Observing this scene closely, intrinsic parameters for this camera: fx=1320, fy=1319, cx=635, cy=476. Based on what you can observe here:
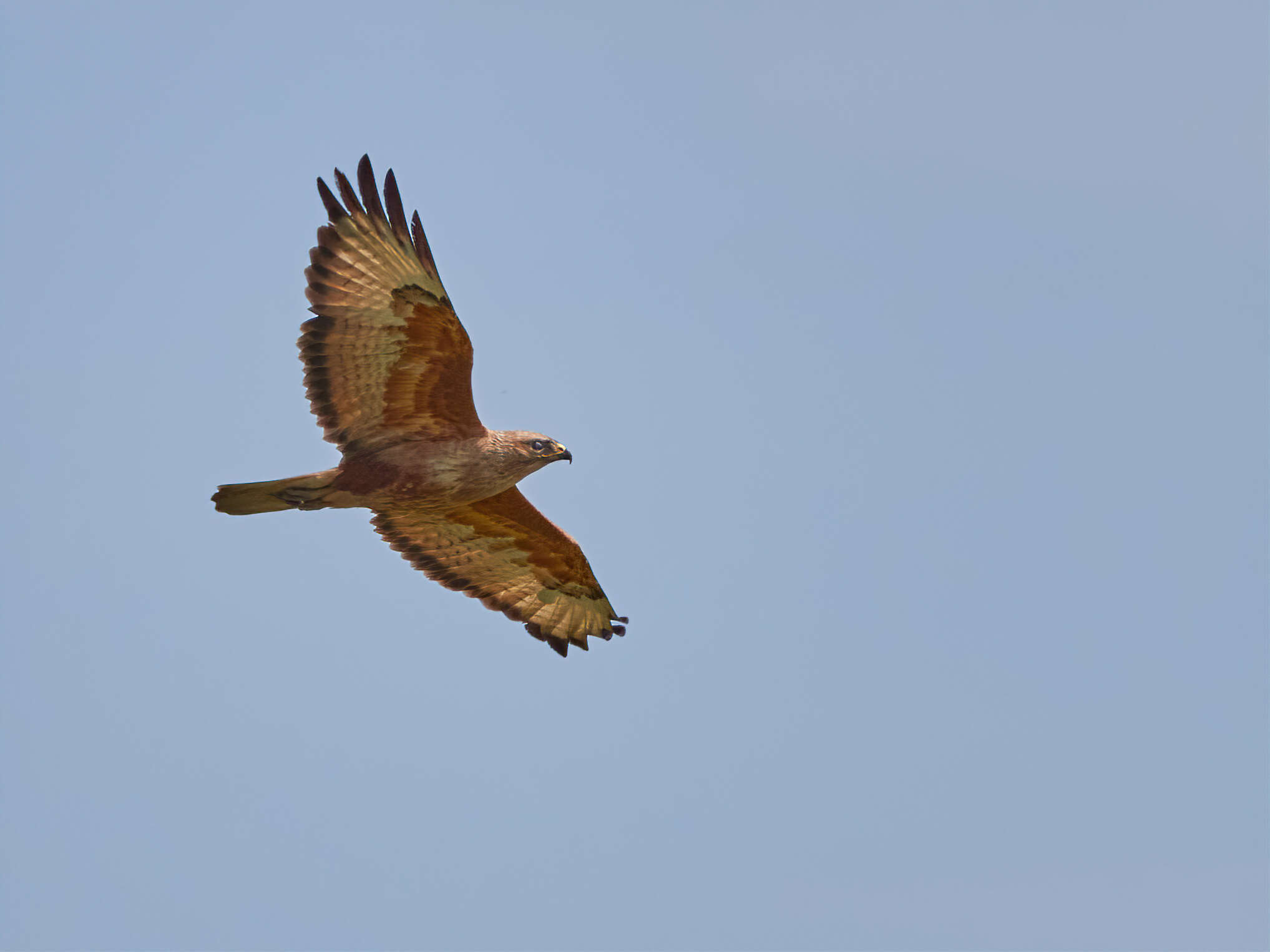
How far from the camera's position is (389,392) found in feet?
39.7

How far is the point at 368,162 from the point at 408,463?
272 centimetres

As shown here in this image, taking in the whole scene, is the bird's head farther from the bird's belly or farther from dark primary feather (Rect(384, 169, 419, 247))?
dark primary feather (Rect(384, 169, 419, 247))

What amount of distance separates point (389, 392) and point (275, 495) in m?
1.39

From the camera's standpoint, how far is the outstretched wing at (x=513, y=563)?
44.8ft

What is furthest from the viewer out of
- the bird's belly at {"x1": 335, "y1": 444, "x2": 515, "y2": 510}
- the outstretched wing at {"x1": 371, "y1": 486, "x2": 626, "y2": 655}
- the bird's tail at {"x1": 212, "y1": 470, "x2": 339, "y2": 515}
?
the outstretched wing at {"x1": 371, "y1": 486, "x2": 626, "y2": 655}

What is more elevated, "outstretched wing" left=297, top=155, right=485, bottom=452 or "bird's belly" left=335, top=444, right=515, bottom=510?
"outstretched wing" left=297, top=155, right=485, bottom=452

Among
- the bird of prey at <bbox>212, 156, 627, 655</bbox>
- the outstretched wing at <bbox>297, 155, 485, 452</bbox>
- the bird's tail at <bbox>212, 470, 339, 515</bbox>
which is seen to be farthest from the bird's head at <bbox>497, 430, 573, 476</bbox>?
the bird's tail at <bbox>212, 470, 339, 515</bbox>

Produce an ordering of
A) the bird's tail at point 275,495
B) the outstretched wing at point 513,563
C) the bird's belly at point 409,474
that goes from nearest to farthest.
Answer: the bird's tail at point 275,495, the bird's belly at point 409,474, the outstretched wing at point 513,563

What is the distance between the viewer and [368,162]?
1150cm

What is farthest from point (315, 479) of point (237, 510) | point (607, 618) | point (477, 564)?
point (607, 618)

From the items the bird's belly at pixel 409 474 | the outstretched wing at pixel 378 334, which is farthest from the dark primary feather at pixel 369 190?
the bird's belly at pixel 409 474

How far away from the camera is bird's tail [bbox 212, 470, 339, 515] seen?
37.7ft

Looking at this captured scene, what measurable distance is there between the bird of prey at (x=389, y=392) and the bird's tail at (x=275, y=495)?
0.01 m

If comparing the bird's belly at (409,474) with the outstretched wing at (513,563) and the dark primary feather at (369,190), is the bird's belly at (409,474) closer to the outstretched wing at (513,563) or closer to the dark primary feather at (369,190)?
the outstretched wing at (513,563)
